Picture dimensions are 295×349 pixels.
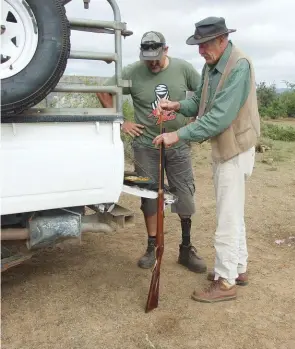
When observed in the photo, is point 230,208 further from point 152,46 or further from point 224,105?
point 152,46

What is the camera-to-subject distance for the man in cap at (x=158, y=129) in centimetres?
440

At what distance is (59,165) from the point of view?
2.94m

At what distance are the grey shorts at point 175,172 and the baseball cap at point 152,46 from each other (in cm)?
81

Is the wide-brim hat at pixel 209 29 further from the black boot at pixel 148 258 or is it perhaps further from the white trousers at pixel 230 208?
the black boot at pixel 148 258

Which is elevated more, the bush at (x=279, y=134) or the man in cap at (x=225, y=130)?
the man in cap at (x=225, y=130)

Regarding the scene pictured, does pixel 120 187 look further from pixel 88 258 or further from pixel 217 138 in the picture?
→ pixel 88 258

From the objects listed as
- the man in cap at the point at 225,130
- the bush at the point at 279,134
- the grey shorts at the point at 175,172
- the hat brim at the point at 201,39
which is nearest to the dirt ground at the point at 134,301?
the man in cap at the point at 225,130

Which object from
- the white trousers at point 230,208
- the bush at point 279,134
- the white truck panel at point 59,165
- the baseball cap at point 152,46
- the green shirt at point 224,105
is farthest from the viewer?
the bush at point 279,134

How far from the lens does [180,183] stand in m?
4.53

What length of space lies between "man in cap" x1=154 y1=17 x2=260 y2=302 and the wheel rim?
1214mm

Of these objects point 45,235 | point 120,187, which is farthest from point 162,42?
point 45,235

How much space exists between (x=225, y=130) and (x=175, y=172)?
1.00 metres

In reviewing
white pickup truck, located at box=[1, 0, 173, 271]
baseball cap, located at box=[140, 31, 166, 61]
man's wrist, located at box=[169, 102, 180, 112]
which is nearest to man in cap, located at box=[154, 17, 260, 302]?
man's wrist, located at box=[169, 102, 180, 112]

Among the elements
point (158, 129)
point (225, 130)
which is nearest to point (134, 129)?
point (158, 129)
